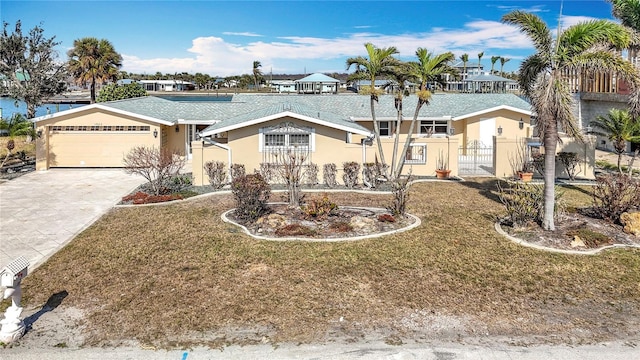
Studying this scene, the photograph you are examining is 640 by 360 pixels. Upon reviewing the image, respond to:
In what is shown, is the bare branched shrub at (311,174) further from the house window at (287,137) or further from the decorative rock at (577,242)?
the decorative rock at (577,242)

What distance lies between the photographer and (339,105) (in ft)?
94.8

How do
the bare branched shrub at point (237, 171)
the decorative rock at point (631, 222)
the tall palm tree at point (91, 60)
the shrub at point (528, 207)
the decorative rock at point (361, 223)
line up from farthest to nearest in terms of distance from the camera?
the tall palm tree at point (91, 60), the bare branched shrub at point (237, 171), the decorative rock at point (361, 223), the shrub at point (528, 207), the decorative rock at point (631, 222)

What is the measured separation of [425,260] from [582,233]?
4114 mm

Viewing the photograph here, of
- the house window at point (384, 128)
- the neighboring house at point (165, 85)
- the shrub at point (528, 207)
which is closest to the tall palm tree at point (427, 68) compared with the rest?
the shrub at point (528, 207)

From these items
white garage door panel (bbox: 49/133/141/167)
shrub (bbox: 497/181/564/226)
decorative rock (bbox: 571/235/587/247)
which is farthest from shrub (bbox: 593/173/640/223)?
white garage door panel (bbox: 49/133/141/167)

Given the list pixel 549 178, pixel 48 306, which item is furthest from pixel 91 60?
pixel 549 178

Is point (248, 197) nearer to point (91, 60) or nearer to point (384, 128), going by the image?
point (384, 128)

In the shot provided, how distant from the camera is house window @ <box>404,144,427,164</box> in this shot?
69.8 feet

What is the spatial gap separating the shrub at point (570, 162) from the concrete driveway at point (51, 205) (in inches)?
704

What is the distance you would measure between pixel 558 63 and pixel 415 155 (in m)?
10.5

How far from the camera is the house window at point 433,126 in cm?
2797

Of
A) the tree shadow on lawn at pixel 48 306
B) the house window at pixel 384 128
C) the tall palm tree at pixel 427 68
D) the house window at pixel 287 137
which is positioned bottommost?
the tree shadow on lawn at pixel 48 306

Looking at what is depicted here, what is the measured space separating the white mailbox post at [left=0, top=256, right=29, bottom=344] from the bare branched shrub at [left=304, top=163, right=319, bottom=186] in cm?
1271

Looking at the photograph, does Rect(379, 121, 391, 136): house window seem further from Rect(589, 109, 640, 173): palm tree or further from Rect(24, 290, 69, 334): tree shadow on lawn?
Rect(24, 290, 69, 334): tree shadow on lawn
